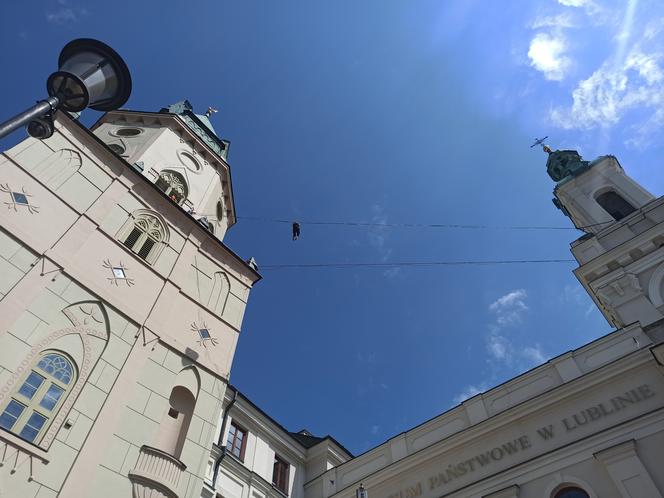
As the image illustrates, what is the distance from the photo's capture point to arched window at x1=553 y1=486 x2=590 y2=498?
44.1 feet

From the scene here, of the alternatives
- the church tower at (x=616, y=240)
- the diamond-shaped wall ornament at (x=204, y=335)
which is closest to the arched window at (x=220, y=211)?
the diamond-shaped wall ornament at (x=204, y=335)

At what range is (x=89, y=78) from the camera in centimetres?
723

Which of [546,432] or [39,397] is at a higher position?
[546,432]

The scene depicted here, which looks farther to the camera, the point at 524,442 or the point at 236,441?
the point at 236,441

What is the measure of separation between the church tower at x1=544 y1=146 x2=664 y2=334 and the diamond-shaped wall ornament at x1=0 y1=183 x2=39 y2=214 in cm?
2084

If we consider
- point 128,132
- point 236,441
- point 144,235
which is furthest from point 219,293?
point 128,132

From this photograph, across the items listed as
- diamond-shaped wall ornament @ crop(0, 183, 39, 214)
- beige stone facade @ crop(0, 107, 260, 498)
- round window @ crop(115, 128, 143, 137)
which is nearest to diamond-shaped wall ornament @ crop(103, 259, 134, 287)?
beige stone facade @ crop(0, 107, 260, 498)

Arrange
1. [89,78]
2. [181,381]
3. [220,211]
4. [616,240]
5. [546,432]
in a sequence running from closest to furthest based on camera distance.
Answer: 1. [89,78]
2. [181,381]
3. [546,432]
4. [616,240]
5. [220,211]

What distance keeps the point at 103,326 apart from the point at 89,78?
27.8 feet

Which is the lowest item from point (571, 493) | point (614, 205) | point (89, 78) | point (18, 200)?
point (571, 493)

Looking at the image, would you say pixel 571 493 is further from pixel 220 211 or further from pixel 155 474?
pixel 220 211

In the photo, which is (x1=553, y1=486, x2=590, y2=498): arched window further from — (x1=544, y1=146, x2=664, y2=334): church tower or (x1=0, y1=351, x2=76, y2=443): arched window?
(x1=0, y1=351, x2=76, y2=443): arched window

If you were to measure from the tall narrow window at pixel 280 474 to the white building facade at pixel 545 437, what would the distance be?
62 millimetres

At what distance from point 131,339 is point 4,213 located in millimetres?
4835
